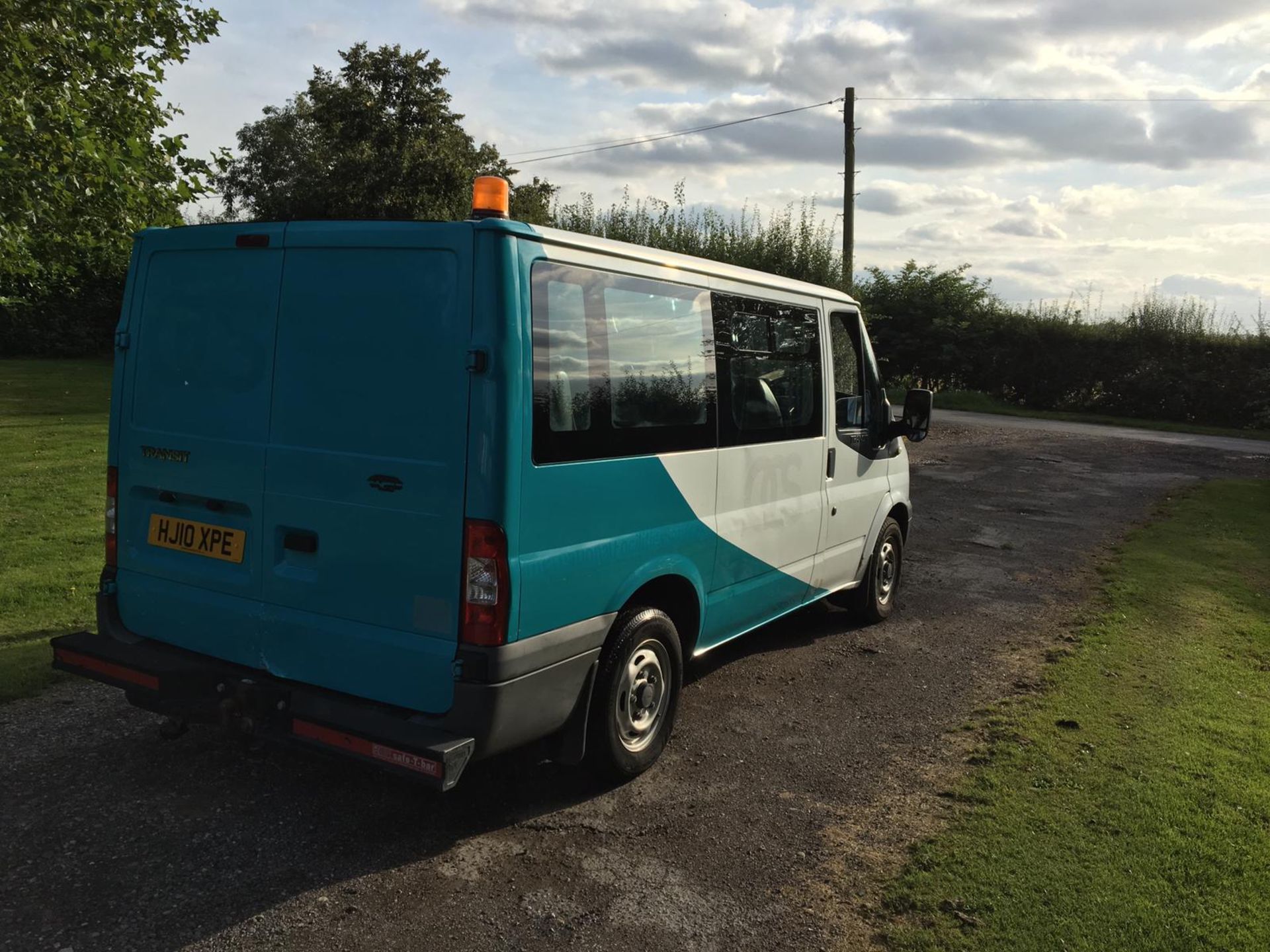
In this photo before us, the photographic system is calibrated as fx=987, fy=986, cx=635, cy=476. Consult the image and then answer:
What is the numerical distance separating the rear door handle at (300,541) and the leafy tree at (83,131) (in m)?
7.87

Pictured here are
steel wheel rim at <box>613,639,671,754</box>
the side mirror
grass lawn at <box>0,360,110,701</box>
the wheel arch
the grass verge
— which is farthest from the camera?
the grass verge

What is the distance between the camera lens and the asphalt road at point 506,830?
3.33m

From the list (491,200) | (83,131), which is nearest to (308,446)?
(491,200)

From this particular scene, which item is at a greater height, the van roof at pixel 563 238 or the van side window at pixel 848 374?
the van roof at pixel 563 238

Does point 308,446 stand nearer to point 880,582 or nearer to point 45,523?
point 880,582

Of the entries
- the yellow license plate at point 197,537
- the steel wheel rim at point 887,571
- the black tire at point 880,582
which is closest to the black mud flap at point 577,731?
the yellow license plate at point 197,537

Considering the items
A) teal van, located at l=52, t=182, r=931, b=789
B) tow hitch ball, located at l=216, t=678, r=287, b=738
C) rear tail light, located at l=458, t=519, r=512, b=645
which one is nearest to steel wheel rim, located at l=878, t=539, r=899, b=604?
teal van, located at l=52, t=182, r=931, b=789

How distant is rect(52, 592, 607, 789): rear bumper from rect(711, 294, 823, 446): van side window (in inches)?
59.6

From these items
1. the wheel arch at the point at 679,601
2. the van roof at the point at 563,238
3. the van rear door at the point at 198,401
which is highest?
the van roof at the point at 563,238

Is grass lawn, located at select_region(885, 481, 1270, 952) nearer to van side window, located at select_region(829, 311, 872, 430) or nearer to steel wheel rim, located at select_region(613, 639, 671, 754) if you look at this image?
steel wheel rim, located at select_region(613, 639, 671, 754)

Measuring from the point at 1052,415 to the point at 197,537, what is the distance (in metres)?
24.9

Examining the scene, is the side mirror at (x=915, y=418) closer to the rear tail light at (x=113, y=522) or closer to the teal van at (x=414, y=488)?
the teal van at (x=414, y=488)

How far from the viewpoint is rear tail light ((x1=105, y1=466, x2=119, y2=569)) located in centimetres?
436

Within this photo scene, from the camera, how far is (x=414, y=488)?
11.7ft
